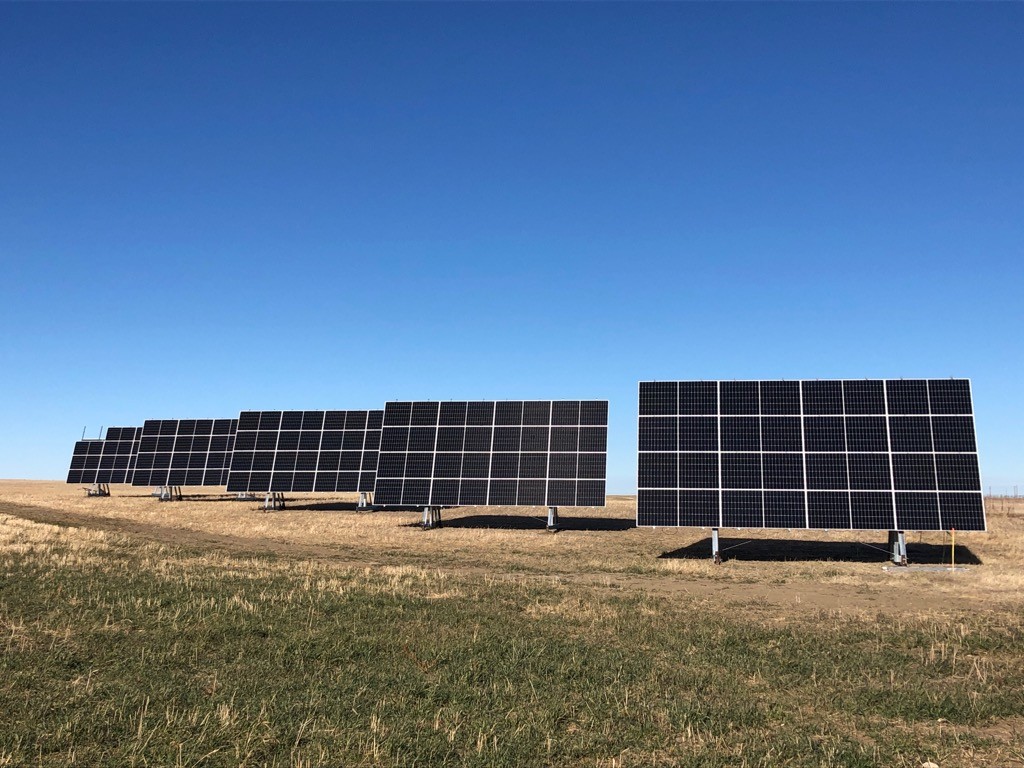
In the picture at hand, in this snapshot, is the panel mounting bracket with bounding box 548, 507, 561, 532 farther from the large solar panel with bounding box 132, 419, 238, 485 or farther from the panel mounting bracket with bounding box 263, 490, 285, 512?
the large solar panel with bounding box 132, 419, 238, 485

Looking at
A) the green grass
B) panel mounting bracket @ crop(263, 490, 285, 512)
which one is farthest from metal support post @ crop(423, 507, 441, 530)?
the green grass

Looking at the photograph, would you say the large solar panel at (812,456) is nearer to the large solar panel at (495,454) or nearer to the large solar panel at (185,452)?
the large solar panel at (495,454)

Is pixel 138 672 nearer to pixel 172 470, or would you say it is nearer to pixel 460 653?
pixel 460 653

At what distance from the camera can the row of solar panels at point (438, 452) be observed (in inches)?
1688

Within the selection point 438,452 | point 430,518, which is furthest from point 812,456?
point 430,518

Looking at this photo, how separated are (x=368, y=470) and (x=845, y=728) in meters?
49.8

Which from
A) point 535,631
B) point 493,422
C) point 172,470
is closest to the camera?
point 535,631

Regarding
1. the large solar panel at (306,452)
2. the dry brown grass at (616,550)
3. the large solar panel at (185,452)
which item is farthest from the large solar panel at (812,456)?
the large solar panel at (185,452)

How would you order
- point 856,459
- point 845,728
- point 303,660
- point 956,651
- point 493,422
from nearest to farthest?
point 845,728 → point 303,660 → point 956,651 → point 856,459 → point 493,422

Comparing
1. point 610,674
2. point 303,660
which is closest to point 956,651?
point 610,674

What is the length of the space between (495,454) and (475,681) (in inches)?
1300

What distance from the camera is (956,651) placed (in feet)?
46.9

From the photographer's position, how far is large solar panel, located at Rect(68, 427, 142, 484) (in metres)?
74.8

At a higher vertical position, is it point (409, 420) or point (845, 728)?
point (409, 420)
